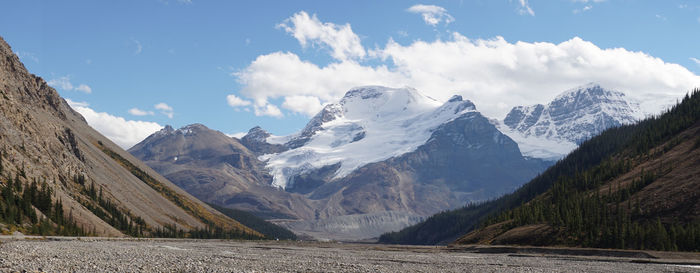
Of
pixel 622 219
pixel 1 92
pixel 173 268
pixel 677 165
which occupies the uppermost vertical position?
pixel 1 92

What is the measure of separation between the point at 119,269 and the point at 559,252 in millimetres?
87081

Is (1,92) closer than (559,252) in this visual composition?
No

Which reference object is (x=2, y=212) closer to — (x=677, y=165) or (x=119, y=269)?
(x=119, y=269)

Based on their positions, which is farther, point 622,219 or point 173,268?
point 622,219

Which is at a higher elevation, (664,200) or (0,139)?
(0,139)

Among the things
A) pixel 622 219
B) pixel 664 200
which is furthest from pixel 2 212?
pixel 664 200

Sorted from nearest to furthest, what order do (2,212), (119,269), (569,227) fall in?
(119,269), (2,212), (569,227)

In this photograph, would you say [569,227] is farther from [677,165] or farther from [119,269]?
[119,269]

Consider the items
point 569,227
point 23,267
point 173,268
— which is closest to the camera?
point 23,267

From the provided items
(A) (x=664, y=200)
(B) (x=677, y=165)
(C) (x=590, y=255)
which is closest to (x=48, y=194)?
(C) (x=590, y=255)

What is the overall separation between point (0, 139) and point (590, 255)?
14874 centimetres

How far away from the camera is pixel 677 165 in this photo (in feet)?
517

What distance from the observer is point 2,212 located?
394ft

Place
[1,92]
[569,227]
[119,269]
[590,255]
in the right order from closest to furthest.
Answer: [119,269] < [590,255] < [569,227] < [1,92]
